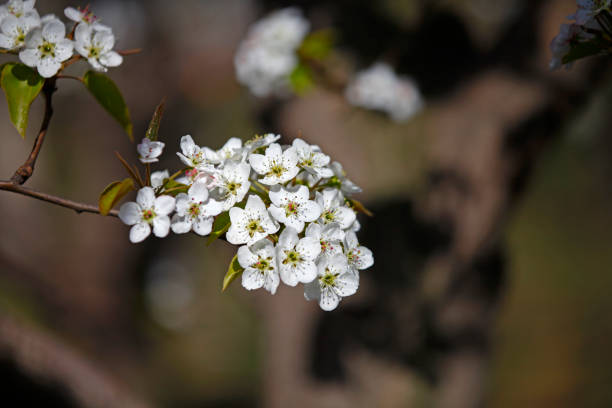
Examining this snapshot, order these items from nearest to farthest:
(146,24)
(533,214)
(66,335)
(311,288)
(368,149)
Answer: (311,288) < (368,149) < (66,335) < (533,214) < (146,24)

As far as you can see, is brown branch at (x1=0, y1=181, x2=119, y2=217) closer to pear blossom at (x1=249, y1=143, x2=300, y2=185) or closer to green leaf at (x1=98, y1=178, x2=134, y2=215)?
green leaf at (x1=98, y1=178, x2=134, y2=215)

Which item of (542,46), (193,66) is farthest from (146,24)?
(542,46)

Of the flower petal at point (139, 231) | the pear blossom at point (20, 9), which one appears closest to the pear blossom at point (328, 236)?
the flower petal at point (139, 231)

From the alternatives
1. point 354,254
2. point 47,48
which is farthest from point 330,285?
point 47,48

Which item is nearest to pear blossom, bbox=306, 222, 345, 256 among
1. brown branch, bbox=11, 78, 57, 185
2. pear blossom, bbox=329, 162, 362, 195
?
pear blossom, bbox=329, 162, 362, 195

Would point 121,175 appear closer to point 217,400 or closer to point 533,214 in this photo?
point 217,400

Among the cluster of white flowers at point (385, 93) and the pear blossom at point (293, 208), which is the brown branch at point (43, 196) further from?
the cluster of white flowers at point (385, 93)

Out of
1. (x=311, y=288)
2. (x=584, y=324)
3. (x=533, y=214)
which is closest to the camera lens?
(x=311, y=288)
